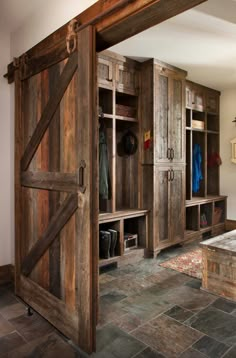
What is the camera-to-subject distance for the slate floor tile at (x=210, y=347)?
1.85 m

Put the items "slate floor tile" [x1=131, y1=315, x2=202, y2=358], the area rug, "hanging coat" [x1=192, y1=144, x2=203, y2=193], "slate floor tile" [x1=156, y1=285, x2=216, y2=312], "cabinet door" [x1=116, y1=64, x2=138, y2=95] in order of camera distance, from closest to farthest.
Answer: "slate floor tile" [x1=131, y1=315, x2=202, y2=358] < "slate floor tile" [x1=156, y1=285, x2=216, y2=312] < the area rug < "cabinet door" [x1=116, y1=64, x2=138, y2=95] < "hanging coat" [x1=192, y1=144, x2=203, y2=193]

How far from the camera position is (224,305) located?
2514 mm

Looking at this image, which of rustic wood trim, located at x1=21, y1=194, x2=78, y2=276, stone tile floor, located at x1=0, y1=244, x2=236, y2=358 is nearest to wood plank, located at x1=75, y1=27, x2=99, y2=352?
rustic wood trim, located at x1=21, y1=194, x2=78, y2=276

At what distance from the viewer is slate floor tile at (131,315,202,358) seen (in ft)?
6.21

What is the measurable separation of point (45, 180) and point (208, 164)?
410cm

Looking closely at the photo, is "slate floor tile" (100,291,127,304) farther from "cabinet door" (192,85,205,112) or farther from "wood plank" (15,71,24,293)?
"cabinet door" (192,85,205,112)

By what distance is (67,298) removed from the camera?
6.69 feet

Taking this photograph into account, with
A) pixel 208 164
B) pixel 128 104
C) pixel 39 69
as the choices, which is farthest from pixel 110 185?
Result: pixel 208 164

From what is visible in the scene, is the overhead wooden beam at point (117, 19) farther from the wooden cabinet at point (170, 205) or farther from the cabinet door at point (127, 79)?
the wooden cabinet at point (170, 205)

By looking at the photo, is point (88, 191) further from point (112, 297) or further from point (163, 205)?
point (163, 205)

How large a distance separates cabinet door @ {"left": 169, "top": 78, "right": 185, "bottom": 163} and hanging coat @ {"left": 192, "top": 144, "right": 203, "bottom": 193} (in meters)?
0.90

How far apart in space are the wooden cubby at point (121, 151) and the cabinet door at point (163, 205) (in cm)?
24

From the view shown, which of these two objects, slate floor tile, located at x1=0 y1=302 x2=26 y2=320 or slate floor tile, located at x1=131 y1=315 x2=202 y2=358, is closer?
slate floor tile, located at x1=131 y1=315 x2=202 y2=358

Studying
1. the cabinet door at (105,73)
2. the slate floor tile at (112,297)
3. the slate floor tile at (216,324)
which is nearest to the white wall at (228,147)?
the cabinet door at (105,73)
